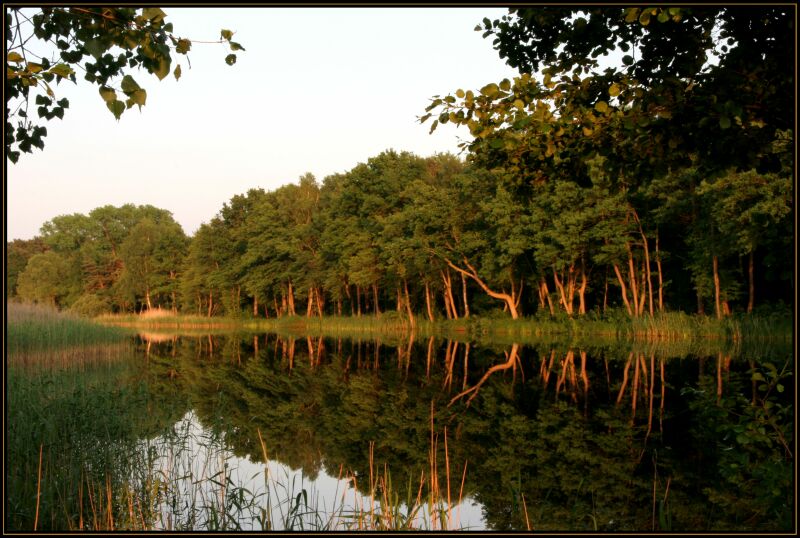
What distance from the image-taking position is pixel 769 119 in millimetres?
5172

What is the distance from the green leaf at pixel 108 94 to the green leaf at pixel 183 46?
65cm

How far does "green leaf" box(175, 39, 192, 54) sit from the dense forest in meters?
2.07

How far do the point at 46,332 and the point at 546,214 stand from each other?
28014 millimetres

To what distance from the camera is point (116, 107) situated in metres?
4.00

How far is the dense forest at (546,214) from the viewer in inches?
211

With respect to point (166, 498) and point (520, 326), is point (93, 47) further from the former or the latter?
point (520, 326)

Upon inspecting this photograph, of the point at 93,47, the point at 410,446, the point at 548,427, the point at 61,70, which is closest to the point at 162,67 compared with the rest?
the point at 93,47

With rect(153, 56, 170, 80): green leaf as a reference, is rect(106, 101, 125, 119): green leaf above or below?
below

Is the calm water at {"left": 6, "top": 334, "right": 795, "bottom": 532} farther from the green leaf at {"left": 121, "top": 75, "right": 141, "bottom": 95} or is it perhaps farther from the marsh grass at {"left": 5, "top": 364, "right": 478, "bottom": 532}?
the green leaf at {"left": 121, "top": 75, "right": 141, "bottom": 95}

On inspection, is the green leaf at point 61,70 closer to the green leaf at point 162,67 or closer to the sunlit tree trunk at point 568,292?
the green leaf at point 162,67

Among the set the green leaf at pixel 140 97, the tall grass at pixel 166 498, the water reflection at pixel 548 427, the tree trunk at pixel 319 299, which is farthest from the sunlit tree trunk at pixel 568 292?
the green leaf at pixel 140 97

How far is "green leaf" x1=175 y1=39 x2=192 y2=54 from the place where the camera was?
4.50m

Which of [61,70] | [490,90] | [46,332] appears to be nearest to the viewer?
[61,70]

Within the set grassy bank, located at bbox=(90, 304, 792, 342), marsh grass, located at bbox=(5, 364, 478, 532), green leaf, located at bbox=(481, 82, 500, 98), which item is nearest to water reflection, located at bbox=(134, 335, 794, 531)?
marsh grass, located at bbox=(5, 364, 478, 532)
